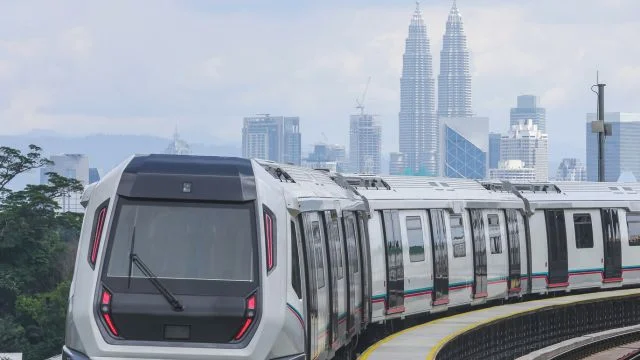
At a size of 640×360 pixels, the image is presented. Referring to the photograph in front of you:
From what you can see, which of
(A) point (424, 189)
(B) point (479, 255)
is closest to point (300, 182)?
(A) point (424, 189)

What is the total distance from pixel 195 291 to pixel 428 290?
686 inches

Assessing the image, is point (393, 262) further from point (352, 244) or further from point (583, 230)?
point (583, 230)

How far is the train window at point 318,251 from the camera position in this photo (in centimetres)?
1638

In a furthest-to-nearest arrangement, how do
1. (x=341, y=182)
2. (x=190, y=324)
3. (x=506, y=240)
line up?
1. (x=506, y=240)
2. (x=341, y=182)
3. (x=190, y=324)

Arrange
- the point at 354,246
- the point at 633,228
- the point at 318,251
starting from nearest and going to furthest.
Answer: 1. the point at 318,251
2. the point at 354,246
3. the point at 633,228

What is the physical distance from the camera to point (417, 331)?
25.5 meters

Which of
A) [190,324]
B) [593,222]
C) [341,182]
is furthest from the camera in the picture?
[593,222]

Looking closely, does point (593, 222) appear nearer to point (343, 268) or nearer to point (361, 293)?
point (361, 293)

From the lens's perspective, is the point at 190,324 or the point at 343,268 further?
the point at 343,268

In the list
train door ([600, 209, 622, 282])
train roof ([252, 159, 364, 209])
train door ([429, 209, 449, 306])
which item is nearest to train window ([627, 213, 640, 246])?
train door ([600, 209, 622, 282])

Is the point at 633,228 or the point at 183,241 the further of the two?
the point at 633,228

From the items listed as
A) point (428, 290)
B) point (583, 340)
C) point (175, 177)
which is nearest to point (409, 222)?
point (428, 290)

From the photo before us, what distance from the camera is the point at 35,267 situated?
115 metres

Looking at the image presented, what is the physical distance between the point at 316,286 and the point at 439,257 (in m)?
15.7
